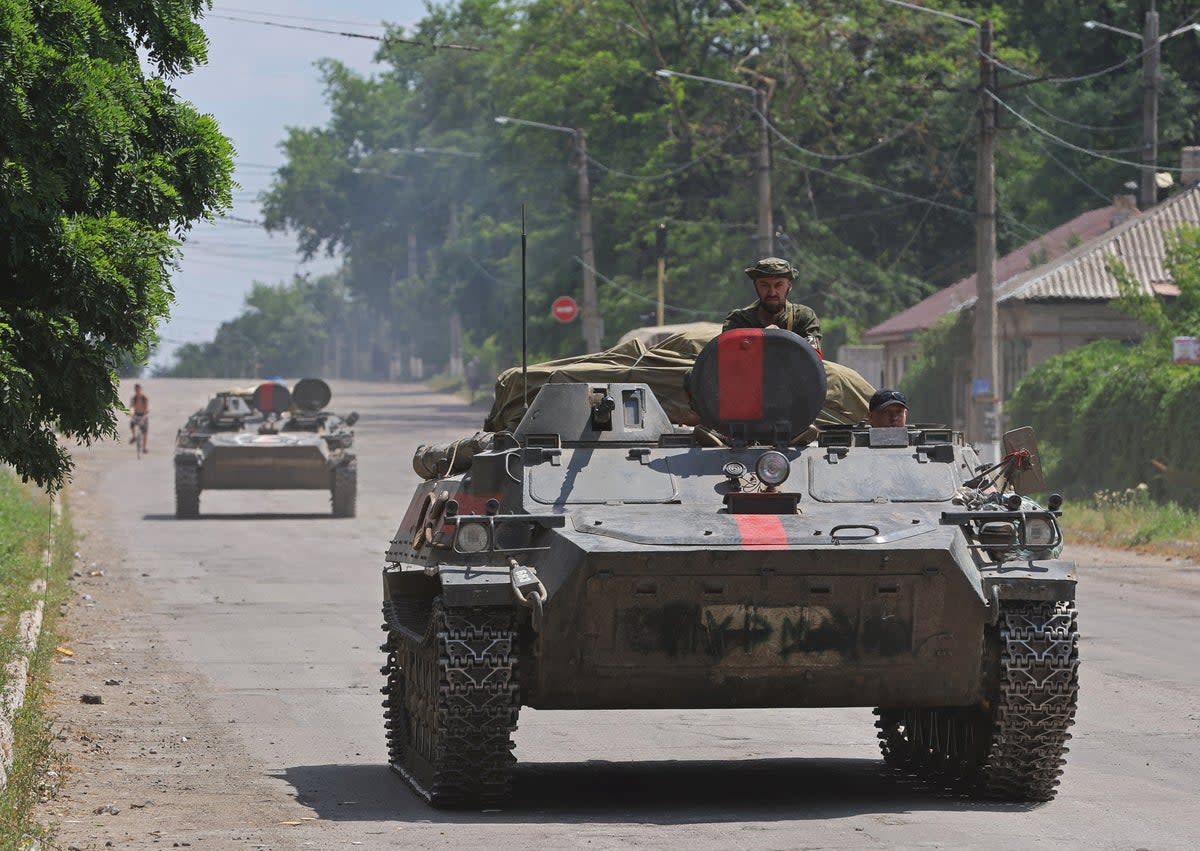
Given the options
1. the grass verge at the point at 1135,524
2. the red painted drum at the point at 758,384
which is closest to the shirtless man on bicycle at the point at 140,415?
the grass verge at the point at 1135,524

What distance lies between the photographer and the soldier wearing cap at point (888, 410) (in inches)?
430

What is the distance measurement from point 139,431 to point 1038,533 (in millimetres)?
42021

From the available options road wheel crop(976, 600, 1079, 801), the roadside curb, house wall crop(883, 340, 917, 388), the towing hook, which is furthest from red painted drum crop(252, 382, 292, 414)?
road wheel crop(976, 600, 1079, 801)

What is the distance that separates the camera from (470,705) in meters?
9.21

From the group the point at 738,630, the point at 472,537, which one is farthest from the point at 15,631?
the point at 738,630

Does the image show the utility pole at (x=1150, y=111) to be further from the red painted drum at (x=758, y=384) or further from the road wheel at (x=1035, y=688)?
the road wheel at (x=1035, y=688)

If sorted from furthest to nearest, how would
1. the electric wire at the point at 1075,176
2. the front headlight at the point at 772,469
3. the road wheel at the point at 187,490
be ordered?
the electric wire at the point at 1075,176 < the road wheel at the point at 187,490 < the front headlight at the point at 772,469

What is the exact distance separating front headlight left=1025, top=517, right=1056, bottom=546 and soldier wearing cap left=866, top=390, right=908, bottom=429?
1.40 metres

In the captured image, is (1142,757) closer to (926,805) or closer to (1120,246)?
(926,805)

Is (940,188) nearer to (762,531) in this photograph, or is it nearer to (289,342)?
(762,531)

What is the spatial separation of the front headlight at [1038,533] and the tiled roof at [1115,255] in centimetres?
3079

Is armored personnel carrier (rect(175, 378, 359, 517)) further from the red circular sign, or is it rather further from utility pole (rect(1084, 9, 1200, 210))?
the red circular sign

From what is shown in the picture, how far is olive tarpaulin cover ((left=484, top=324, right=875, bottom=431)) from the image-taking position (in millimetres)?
11352

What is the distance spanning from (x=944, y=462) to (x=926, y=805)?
150 centimetres
